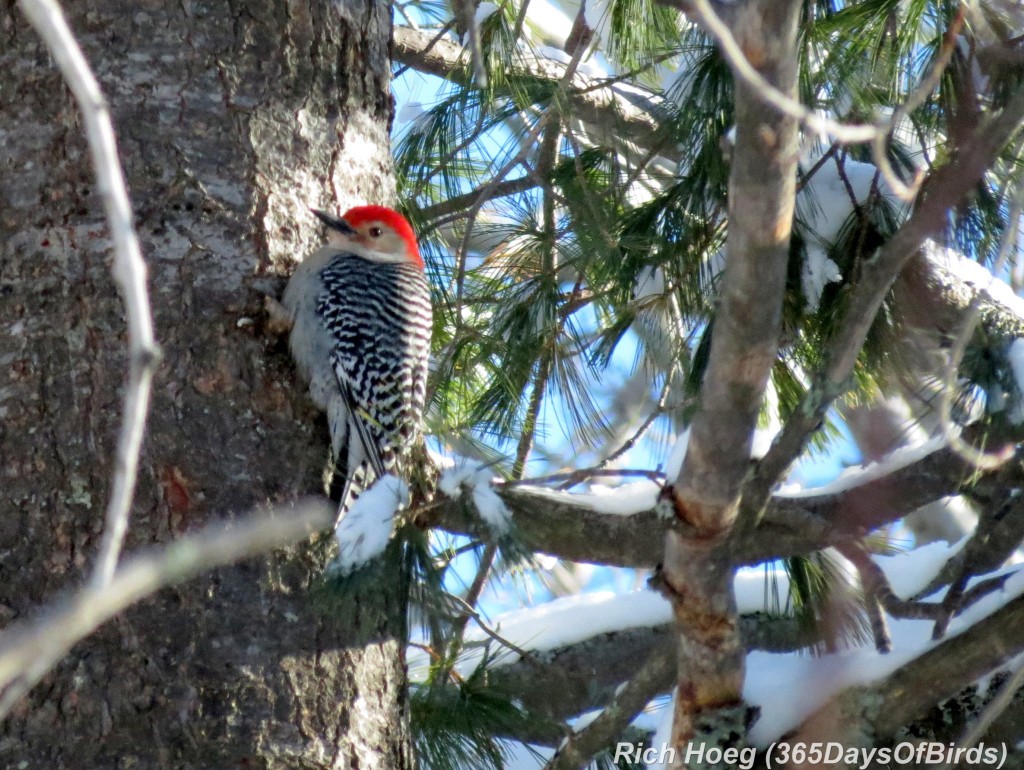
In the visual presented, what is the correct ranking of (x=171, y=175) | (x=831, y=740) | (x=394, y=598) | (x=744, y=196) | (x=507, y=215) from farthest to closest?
(x=507, y=215) → (x=171, y=175) → (x=831, y=740) → (x=394, y=598) → (x=744, y=196)

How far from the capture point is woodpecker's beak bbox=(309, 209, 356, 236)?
2.82m

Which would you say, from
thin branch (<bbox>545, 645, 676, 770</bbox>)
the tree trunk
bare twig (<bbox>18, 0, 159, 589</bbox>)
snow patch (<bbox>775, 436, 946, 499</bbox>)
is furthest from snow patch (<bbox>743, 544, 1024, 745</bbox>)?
bare twig (<bbox>18, 0, 159, 589</bbox>)

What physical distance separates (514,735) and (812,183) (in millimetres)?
1574

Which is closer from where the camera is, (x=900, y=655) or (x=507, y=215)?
(x=900, y=655)

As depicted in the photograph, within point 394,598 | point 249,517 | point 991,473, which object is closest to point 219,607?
point 249,517

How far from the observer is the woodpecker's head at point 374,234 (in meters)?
2.99

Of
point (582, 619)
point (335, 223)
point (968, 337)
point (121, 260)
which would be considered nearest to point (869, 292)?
point (968, 337)

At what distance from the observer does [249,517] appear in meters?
2.33

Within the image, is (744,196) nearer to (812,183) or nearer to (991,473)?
(991,473)

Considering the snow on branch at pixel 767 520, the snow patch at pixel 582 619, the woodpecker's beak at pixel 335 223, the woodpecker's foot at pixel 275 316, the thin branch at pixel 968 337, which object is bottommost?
the thin branch at pixel 968 337

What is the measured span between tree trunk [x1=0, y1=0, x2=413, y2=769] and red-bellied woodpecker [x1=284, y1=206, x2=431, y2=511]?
0.09 metres

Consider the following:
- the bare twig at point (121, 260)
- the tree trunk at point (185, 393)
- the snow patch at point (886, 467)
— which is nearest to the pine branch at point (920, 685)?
the snow patch at point (886, 467)

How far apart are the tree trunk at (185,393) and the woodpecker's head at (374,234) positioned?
0.48ft

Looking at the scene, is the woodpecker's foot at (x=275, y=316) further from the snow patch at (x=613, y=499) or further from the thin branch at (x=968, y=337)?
the thin branch at (x=968, y=337)
